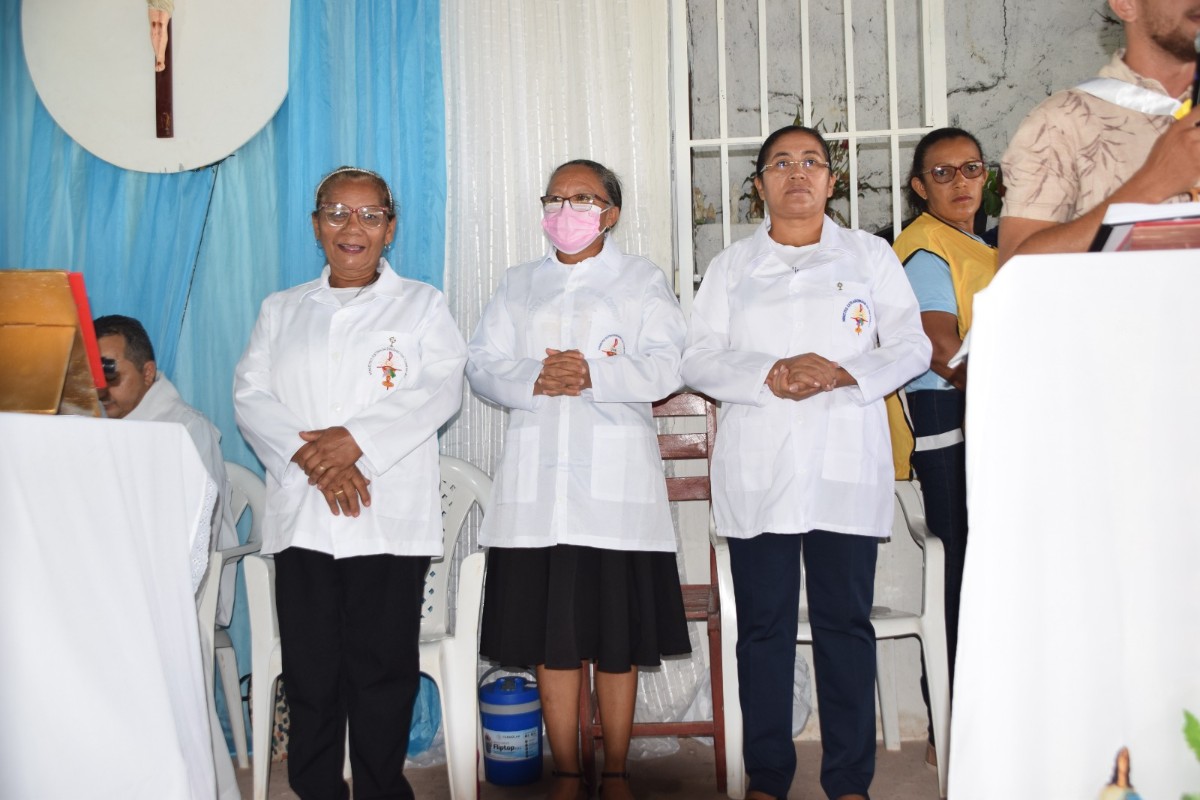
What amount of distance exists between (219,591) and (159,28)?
1.91 meters

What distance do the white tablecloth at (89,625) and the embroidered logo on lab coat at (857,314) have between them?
1750 millimetres

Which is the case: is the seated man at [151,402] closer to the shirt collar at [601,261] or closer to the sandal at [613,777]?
the shirt collar at [601,261]

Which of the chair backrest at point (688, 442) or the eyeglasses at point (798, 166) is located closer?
the eyeglasses at point (798, 166)

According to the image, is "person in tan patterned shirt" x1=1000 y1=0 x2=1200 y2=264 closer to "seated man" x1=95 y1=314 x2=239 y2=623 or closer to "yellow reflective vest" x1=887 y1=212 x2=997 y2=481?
"yellow reflective vest" x1=887 y1=212 x2=997 y2=481

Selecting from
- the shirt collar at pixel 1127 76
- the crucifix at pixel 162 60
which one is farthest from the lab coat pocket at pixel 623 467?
the crucifix at pixel 162 60

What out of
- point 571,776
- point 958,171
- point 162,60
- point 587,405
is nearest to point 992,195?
point 958,171

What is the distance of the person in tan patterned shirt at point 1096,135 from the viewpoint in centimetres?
201

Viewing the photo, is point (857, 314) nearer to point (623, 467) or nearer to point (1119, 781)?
point (623, 467)

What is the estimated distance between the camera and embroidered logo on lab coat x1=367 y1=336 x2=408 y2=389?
9.63ft

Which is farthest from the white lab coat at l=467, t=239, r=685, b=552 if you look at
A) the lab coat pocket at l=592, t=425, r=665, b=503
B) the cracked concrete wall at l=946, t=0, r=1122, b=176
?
the cracked concrete wall at l=946, t=0, r=1122, b=176

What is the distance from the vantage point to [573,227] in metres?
3.08

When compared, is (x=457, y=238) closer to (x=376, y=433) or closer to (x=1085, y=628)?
(x=376, y=433)

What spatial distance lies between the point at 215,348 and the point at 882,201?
295 cm

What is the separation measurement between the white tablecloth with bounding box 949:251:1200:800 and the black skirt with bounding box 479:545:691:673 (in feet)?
5.27
